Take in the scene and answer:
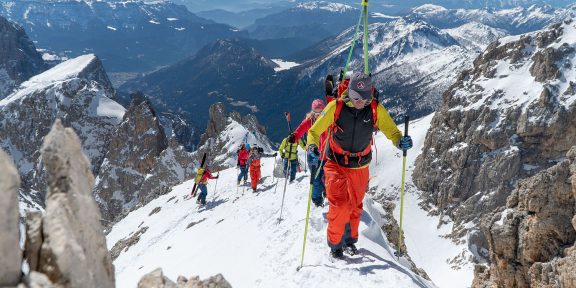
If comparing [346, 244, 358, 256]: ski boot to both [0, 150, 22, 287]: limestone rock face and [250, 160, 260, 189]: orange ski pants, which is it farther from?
[250, 160, 260, 189]: orange ski pants

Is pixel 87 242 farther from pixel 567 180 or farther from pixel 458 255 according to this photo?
pixel 458 255

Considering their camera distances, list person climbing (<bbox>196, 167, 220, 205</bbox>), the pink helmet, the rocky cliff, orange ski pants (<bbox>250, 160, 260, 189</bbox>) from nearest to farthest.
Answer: the pink helmet
orange ski pants (<bbox>250, 160, 260, 189</bbox>)
person climbing (<bbox>196, 167, 220, 205</bbox>)
the rocky cliff

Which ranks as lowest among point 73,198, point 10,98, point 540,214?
point 10,98

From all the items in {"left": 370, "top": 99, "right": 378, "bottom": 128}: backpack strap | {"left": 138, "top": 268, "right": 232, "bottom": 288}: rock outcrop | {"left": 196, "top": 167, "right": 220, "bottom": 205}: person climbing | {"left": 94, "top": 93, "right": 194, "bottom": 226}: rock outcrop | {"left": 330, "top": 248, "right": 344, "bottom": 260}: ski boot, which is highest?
{"left": 370, "top": 99, "right": 378, "bottom": 128}: backpack strap

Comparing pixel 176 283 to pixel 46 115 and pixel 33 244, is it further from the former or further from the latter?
pixel 46 115

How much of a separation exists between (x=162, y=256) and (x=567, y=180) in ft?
65.6

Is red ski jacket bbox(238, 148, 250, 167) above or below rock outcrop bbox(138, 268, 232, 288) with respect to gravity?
below

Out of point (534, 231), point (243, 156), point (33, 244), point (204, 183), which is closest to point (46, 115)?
point (204, 183)

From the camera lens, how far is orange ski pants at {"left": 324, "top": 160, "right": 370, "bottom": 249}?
10391mm

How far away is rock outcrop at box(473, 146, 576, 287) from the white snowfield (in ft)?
21.0

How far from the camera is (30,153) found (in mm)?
187125

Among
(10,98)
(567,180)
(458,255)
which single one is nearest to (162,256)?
(567,180)

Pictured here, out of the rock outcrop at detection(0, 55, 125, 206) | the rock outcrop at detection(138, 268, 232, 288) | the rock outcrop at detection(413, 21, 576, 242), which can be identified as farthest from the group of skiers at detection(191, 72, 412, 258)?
the rock outcrop at detection(0, 55, 125, 206)

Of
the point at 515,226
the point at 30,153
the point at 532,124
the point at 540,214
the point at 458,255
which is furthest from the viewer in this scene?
the point at 30,153
